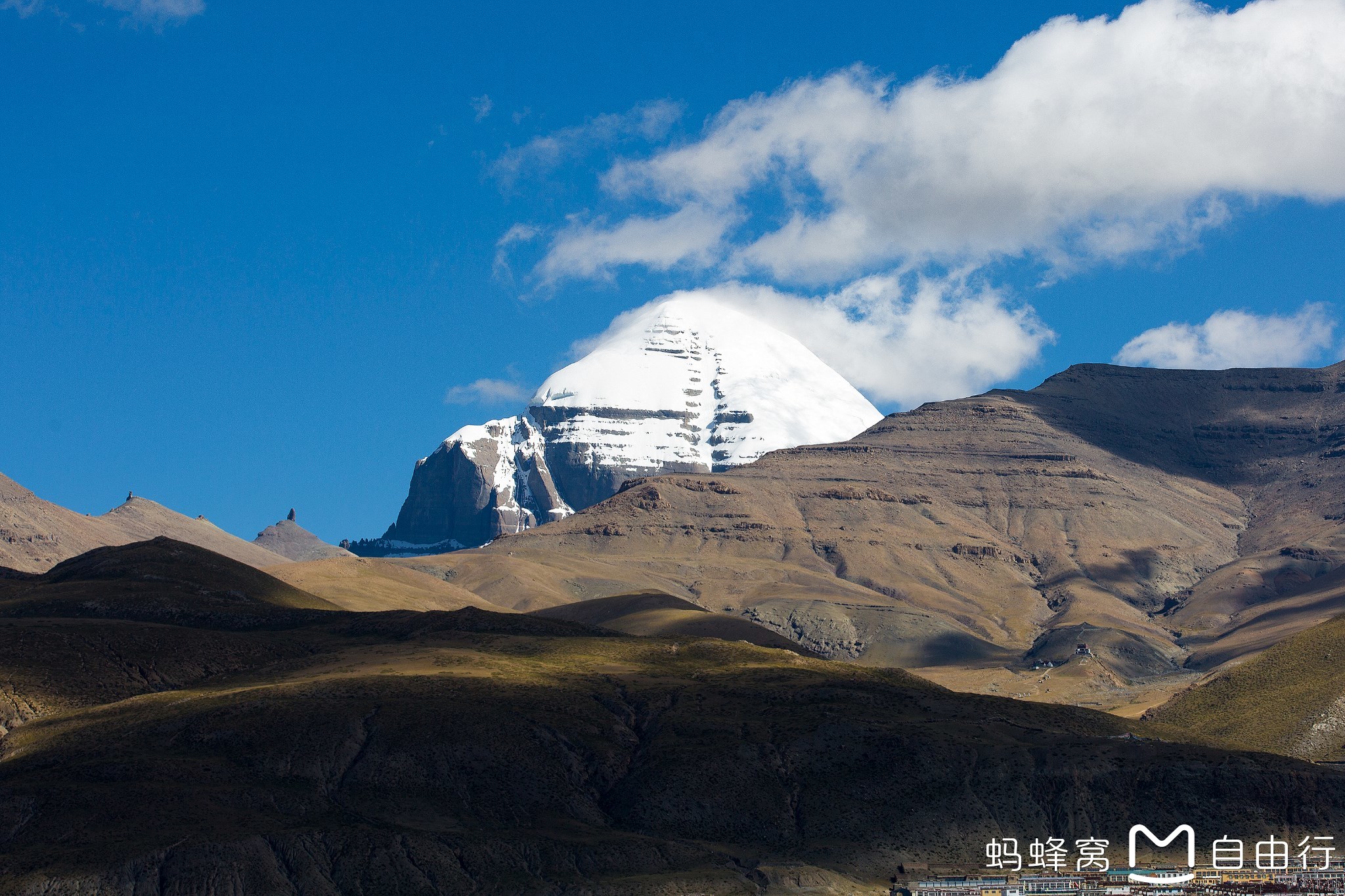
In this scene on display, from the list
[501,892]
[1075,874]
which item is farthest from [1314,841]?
[501,892]

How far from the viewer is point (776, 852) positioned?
644ft

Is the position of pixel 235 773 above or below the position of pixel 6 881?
above

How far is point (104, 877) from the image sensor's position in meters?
167

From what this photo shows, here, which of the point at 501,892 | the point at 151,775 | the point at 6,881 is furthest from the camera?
the point at 151,775

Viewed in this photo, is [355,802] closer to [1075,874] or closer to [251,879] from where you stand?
[251,879]

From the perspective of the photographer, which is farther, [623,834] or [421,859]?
[623,834]

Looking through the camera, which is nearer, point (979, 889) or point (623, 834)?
point (979, 889)

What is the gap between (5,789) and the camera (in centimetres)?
18575

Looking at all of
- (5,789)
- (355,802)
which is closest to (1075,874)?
(355,802)

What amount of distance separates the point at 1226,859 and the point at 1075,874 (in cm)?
1864

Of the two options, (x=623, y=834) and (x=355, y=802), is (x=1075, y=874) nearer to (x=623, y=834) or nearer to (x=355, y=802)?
(x=623, y=834)

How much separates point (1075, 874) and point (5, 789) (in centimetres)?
11187

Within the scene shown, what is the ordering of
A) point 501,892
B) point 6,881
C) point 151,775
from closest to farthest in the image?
1. point 6,881
2. point 501,892
3. point 151,775

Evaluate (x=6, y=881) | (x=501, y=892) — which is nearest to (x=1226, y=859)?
(x=501, y=892)
